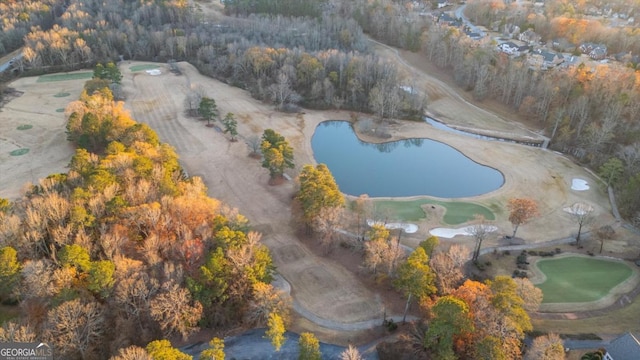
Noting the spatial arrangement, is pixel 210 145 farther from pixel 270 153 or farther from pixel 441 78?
pixel 441 78

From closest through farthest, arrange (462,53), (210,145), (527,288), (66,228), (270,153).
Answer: (527,288) < (66,228) < (270,153) < (210,145) < (462,53)

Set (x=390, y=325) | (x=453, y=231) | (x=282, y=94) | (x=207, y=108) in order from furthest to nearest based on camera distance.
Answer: (x=282, y=94)
(x=207, y=108)
(x=453, y=231)
(x=390, y=325)

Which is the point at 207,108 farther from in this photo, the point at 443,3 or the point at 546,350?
the point at 443,3

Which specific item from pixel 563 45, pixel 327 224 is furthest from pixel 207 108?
pixel 563 45

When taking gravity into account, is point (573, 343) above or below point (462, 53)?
below

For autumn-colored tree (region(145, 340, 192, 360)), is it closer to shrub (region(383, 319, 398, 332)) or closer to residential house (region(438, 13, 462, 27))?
shrub (region(383, 319, 398, 332))

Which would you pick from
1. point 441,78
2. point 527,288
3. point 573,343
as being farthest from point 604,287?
point 441,78

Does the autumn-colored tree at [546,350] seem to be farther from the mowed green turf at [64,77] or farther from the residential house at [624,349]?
the mowed green turf at [64,77]

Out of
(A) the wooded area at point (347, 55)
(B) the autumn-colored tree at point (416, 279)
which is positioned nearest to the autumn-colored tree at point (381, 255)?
(B) the autumn-colored tree at point (416, 279)
